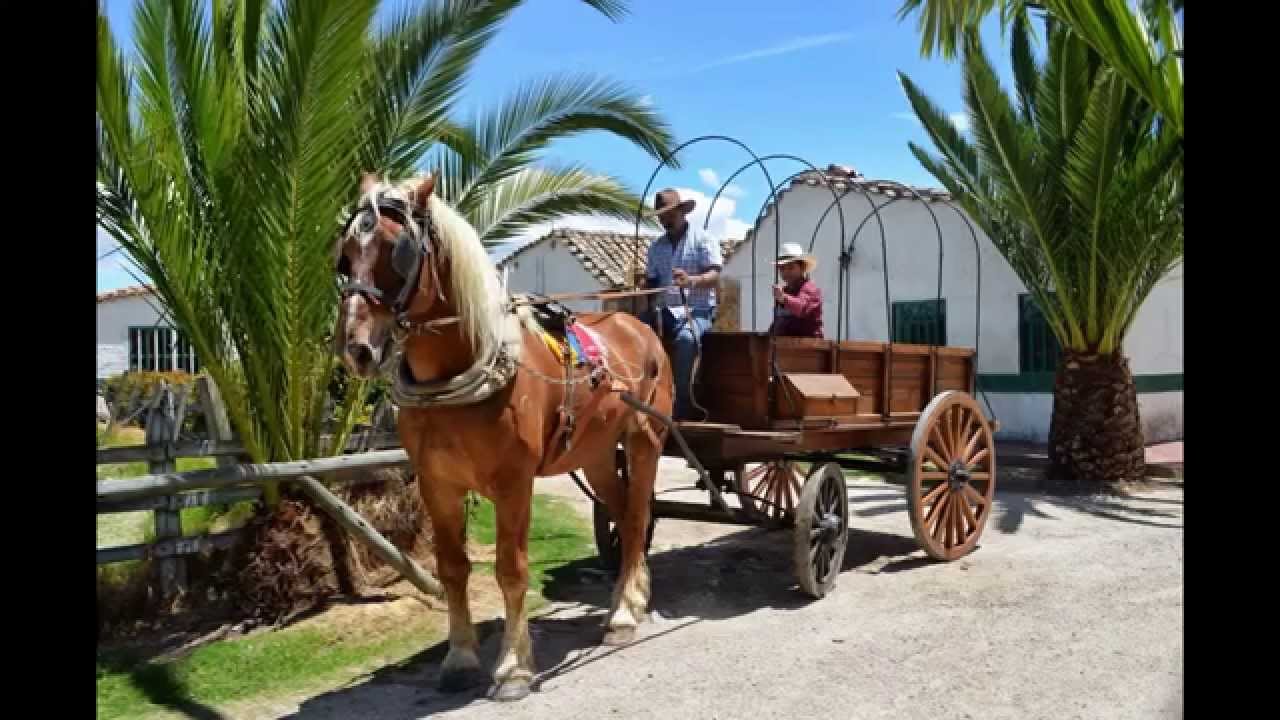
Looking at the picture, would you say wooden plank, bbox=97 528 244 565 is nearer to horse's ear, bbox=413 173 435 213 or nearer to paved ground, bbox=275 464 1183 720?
paved ground, bbox=275 464 1183 720

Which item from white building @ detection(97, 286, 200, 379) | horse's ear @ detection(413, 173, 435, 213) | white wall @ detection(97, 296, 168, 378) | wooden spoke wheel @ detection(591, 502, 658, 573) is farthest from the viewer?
white wall @ detection(97, 296, 168, 378)

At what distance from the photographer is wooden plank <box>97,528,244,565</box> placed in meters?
4.94

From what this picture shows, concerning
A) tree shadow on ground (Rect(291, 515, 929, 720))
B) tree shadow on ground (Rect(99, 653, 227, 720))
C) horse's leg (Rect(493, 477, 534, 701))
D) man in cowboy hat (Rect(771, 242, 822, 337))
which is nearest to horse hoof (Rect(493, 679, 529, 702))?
horse's leg (Rect(493, 477, 534, 701))

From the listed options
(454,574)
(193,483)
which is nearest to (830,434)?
(454,574)

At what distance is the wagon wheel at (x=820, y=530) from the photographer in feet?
18.8

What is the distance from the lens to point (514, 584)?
4473 millimetres

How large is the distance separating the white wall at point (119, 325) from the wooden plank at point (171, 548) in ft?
58.0

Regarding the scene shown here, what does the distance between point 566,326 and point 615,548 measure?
2.30 m

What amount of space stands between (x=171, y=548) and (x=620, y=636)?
2.50 metres

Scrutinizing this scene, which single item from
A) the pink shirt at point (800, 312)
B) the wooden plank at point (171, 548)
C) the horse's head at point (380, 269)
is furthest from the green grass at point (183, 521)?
the pink shirt at point (800, 312)

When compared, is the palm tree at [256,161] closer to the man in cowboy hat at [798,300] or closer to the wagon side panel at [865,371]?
the man in cowboy hat at [798,300]

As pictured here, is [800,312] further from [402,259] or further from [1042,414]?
[1042,414]

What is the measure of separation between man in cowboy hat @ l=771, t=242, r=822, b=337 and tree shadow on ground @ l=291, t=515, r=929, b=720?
5.66 ft
